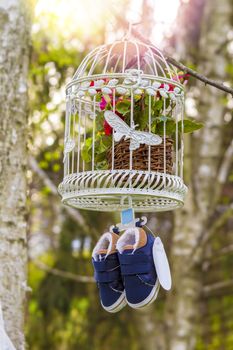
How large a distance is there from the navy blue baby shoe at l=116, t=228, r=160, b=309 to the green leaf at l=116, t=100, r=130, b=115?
403mm

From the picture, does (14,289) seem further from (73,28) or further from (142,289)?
(73,28)

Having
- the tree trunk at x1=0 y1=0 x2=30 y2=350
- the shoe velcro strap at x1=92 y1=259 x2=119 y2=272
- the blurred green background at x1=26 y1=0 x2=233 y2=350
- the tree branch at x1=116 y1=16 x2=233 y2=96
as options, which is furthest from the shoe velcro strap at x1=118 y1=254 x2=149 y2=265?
the blurred green background at x1=26 y1=0 x2=233 y2=350

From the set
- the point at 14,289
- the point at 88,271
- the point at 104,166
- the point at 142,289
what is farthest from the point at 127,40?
the point at 88,271

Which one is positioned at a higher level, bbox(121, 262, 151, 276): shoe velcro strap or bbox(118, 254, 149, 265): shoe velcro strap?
bbox(118, 254, 149, 265): shoe velcro strap

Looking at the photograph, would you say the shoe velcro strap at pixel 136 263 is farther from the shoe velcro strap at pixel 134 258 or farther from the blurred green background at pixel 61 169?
the blurred green background at pixel 61 169

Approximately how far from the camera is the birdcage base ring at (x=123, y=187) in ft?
6.86

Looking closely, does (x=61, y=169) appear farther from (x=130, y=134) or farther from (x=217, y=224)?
(x=130, y=134)

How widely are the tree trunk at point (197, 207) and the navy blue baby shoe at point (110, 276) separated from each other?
3773 mm

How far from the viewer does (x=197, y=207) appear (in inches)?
240

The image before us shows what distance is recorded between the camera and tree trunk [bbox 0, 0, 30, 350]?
2896mm

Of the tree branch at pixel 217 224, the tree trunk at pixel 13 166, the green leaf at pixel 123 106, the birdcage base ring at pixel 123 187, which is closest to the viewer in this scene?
the birdcage base ring at pixel 123 187

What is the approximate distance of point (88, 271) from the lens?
817 cm

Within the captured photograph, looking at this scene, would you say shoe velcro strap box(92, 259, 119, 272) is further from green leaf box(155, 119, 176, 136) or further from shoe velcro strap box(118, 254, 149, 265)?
green leaf box(155, 119, 176, 136)

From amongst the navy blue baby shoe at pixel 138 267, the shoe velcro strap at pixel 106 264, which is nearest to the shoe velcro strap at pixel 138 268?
the navy blue baby shoe at pixel 138 267
